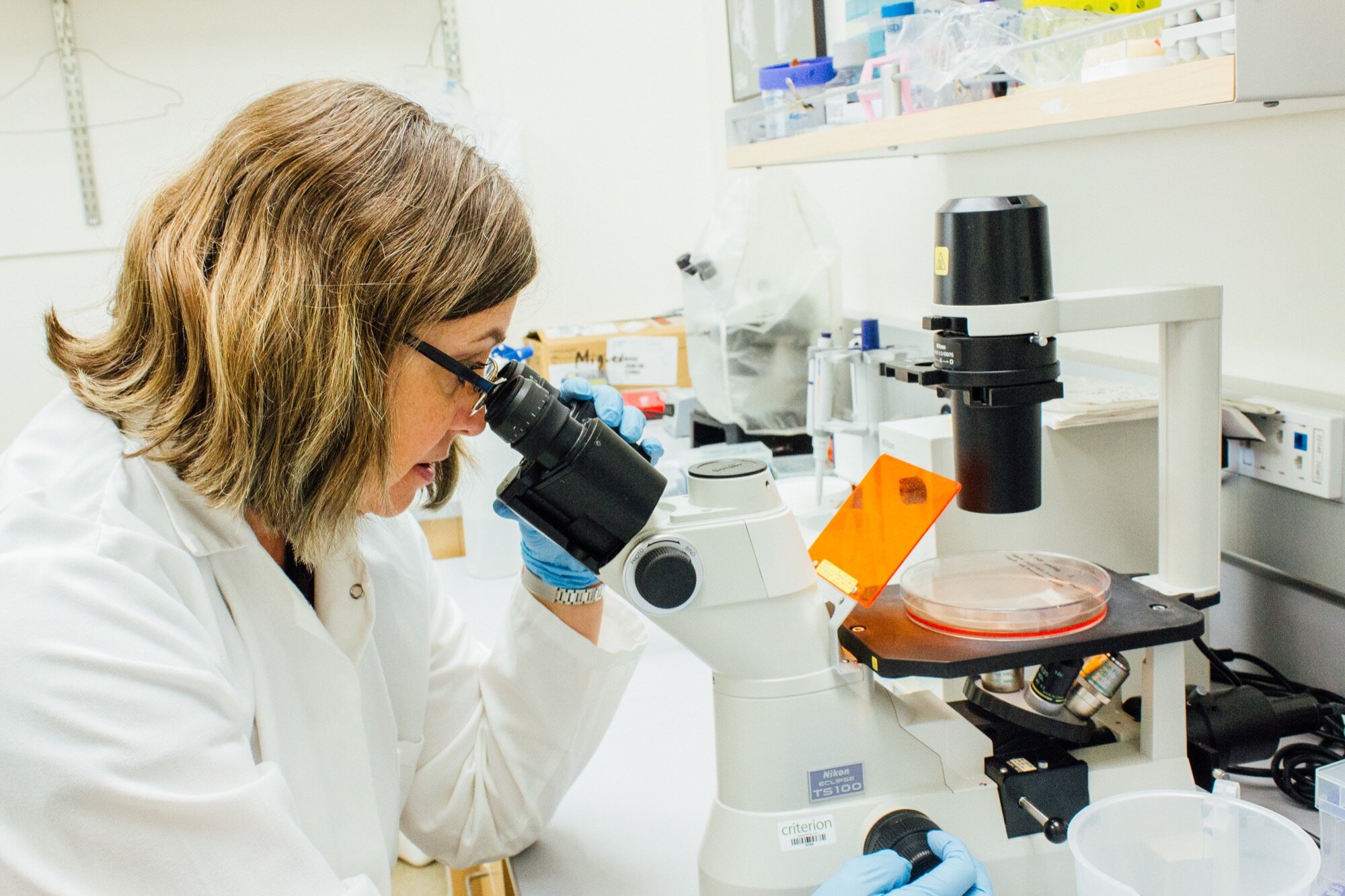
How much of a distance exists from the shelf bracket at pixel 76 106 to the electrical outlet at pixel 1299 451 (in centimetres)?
310

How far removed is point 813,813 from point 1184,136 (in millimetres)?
1011

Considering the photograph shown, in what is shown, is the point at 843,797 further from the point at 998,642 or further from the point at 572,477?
the point at 572,477

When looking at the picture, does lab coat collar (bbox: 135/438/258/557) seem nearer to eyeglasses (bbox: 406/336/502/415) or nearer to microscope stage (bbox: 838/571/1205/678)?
eyeglasses (bbox: 406/336/502/415)

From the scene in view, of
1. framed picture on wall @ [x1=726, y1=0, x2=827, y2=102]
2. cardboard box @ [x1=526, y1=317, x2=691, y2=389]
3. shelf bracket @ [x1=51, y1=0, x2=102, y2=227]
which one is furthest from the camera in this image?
shelf bracket @ [x1=51, y1=0, x2=102, y2=227]

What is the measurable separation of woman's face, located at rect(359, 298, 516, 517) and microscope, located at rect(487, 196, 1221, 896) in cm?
7

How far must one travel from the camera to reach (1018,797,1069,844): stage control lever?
867 mm

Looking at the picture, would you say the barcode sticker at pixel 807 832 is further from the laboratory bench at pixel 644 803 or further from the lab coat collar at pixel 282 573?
the lab coat collar at pixel 282 573

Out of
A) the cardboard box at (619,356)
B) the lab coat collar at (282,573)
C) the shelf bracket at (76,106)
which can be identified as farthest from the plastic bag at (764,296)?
the shelf bracket at (76,106)

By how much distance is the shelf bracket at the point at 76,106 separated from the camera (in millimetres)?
3027

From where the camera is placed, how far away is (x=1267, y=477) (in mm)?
1219

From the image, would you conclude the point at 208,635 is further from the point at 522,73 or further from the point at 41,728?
the point at 522,73

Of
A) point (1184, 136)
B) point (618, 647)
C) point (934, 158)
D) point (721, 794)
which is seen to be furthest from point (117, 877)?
point (934, 158)

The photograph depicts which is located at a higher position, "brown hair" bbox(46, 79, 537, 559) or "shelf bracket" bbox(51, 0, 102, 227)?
"shelf bracket" bbox(51, 0, 102, 227)

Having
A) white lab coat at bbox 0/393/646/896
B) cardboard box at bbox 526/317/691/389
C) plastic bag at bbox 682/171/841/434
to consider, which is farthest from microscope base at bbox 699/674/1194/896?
cardboard box at bbox 526/317/691/389
